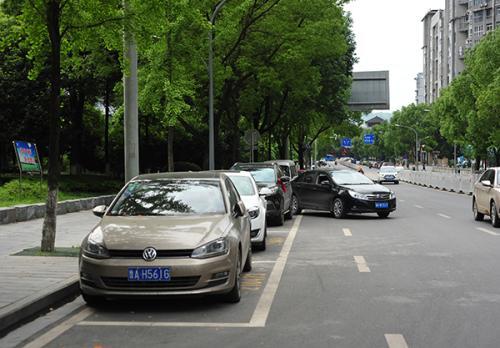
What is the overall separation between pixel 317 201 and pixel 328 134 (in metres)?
55.0

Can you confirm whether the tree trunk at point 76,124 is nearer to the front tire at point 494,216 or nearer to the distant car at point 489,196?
the distant car at point 489,196

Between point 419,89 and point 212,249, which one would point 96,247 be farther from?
point 419,89

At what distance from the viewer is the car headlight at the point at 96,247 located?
699 cm

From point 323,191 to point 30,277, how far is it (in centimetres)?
1310

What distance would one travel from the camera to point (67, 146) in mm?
36656

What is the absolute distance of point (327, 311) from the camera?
6.96m

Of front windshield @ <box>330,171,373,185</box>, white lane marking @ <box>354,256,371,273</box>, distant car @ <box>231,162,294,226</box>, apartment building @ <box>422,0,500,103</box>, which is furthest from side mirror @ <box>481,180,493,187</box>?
apartment building @ <box>422,0,500,103</box>

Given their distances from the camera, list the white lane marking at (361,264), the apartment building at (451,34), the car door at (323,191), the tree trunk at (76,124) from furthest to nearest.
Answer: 1. the apartment building at (451,34)
2. the tree trunk at (76,124)
3. the car door at (323,191)
4. the white lane marking at (361,264)

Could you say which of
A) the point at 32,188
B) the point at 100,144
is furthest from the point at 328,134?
the point at 32,188

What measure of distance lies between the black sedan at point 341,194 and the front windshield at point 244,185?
6399 mm

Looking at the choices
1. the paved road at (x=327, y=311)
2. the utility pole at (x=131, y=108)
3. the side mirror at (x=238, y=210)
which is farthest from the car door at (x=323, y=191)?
the side mirror at (x=238, y=210)

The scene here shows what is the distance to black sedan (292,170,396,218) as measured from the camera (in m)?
19.4

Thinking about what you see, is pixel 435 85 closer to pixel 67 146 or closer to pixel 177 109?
pixel 67 146

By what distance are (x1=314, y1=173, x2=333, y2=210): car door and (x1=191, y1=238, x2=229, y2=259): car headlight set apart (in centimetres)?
1325
